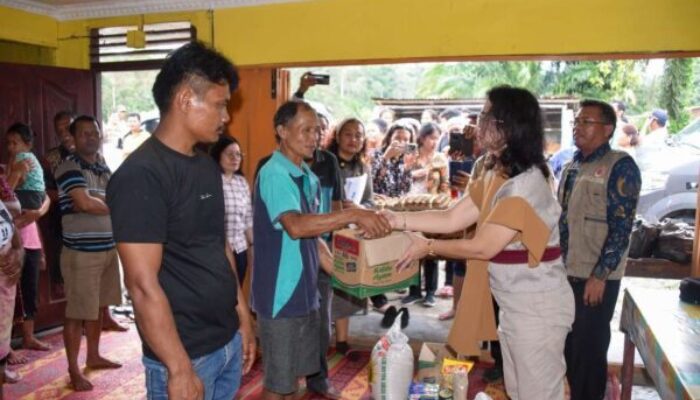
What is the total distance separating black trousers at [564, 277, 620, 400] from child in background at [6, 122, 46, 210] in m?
3.77

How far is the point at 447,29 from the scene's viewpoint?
4074 mm

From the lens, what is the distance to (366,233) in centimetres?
273

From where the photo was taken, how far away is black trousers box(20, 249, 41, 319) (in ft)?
14.4

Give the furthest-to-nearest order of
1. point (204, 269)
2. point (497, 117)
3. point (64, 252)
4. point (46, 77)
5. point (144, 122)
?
1. point (144, 122)
2. point (46, 77)
3. point (64, 252)
4. point (497, 117)
5. point (204, 269)

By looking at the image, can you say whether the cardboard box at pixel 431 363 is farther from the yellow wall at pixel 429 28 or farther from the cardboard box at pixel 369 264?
the yellow wall at pixel 429 28

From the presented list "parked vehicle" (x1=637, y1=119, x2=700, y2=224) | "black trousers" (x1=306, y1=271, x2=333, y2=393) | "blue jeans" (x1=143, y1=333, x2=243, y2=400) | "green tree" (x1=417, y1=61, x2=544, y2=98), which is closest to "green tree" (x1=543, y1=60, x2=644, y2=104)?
"green tree" (x1=417, y1=61, x2=544, y2=98)

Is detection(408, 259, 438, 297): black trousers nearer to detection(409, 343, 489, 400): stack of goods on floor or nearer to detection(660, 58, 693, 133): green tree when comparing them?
detection(409, 343, 489, 400): stack of goods on floor

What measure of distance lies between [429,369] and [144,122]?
28.4ft

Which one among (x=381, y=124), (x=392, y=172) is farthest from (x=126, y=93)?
(x=392, y=172)

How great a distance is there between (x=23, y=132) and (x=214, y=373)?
337cm

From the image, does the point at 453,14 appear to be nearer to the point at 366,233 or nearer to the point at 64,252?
the point at 366,233

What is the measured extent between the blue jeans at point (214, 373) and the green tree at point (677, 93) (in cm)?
847

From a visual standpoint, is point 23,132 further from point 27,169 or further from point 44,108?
point 44,108

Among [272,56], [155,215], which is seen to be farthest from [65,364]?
[155,215]
